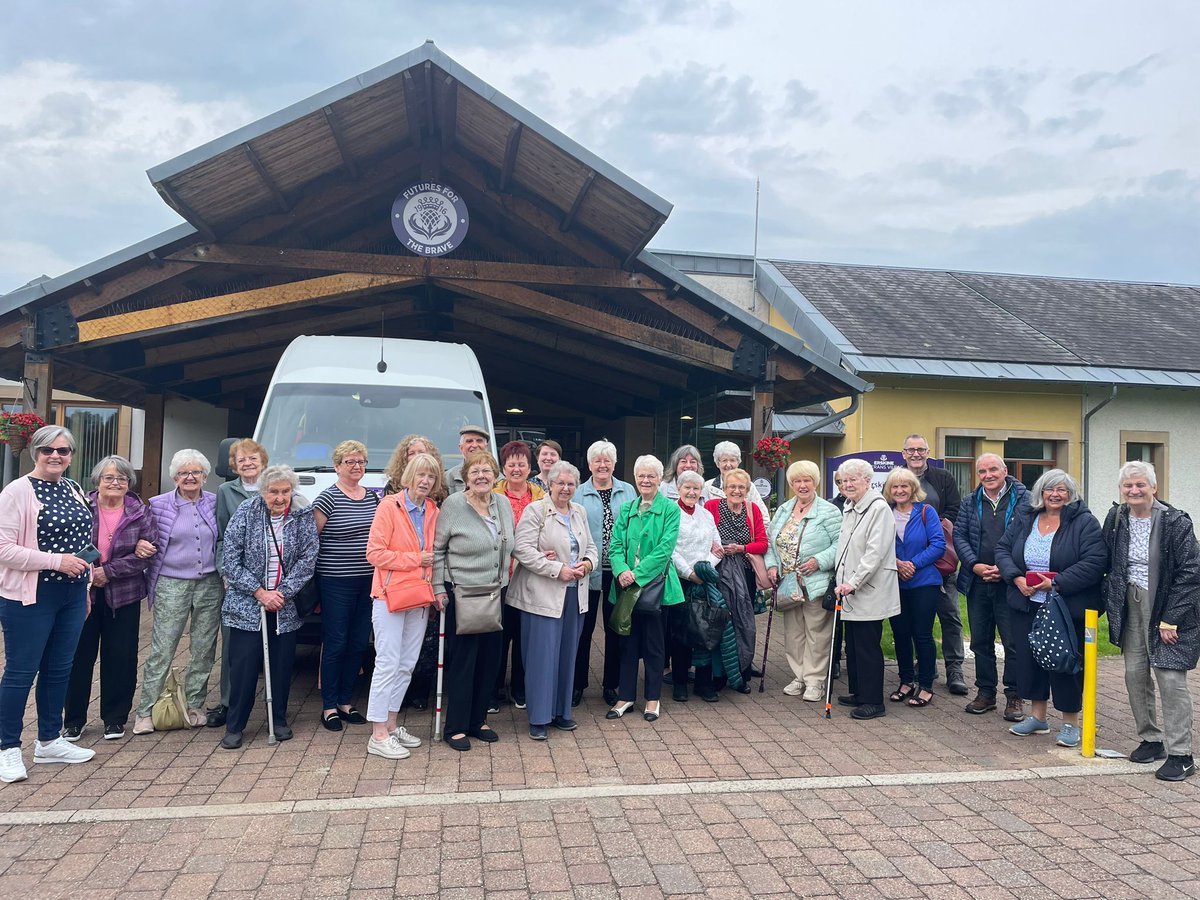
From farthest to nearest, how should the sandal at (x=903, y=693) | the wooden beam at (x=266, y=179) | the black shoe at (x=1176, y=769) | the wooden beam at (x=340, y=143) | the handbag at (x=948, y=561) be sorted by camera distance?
1. the wooden beam at (x=340, y=143)
2. the wooden beam at (x=266, y=179)
3. the sandal at (x=903, y=693)
4. the handbag at (x=948, y=561)
5. the black shoe at (x=1176, y=769)

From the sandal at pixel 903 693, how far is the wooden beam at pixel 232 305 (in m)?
6.29

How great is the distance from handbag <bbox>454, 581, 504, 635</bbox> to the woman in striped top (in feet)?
2.39

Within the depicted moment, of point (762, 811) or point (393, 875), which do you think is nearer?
point (393, 875)

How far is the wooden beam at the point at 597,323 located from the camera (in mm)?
9711

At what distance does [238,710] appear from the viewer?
5152 mm

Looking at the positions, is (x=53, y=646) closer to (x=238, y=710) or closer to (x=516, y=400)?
(x=238, y=710)

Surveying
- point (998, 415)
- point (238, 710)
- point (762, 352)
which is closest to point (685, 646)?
point (238, 710)

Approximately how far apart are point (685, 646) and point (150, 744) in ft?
11.5

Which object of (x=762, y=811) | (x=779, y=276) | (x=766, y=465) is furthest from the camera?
(x=779, y=276)

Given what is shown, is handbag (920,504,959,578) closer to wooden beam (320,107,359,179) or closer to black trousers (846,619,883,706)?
black trousers (846,619,883,706)

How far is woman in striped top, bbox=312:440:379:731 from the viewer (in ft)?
17.9

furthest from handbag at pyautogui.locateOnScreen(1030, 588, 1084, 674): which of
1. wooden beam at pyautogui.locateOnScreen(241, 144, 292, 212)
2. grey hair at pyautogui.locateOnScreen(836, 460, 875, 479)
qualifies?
wooden beam at pyautogui.locateOnScreen(241, 144, 292, 212)

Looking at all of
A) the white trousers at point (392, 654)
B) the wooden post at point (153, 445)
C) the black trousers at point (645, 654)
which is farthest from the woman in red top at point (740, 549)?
the wooden post at point (153, 445)

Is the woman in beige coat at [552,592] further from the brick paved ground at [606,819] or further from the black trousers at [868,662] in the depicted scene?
A: the black trousers at [868,662]
